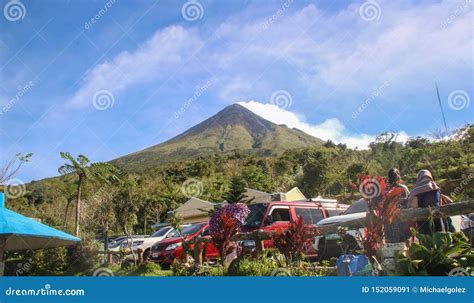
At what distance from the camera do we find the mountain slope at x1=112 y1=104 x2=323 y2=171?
65500 millimetres

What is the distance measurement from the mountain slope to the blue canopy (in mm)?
40884

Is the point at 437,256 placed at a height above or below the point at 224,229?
below

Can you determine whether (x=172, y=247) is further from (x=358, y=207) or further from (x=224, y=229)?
(x=224, y=229)

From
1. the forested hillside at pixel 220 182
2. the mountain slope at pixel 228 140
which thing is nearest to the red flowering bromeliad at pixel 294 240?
the forested hillside at pixel 220 182

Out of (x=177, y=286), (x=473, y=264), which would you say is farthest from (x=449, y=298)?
(x=177, y=286)

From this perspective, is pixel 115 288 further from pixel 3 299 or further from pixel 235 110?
pixel 235 110

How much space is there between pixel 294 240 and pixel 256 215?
3.86 metres

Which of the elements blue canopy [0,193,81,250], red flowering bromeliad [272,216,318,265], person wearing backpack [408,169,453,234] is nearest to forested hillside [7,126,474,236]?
blue canopy [0,193,81,250]

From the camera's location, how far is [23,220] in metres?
7.02

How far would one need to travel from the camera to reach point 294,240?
211 inches

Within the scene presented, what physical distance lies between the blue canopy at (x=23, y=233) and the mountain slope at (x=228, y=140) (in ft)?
134

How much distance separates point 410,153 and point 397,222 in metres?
23.1

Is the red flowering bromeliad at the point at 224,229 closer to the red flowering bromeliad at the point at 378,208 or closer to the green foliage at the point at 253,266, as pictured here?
the green foliage at the point at 253,266

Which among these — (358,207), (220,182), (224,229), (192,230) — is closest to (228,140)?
(220,182)
